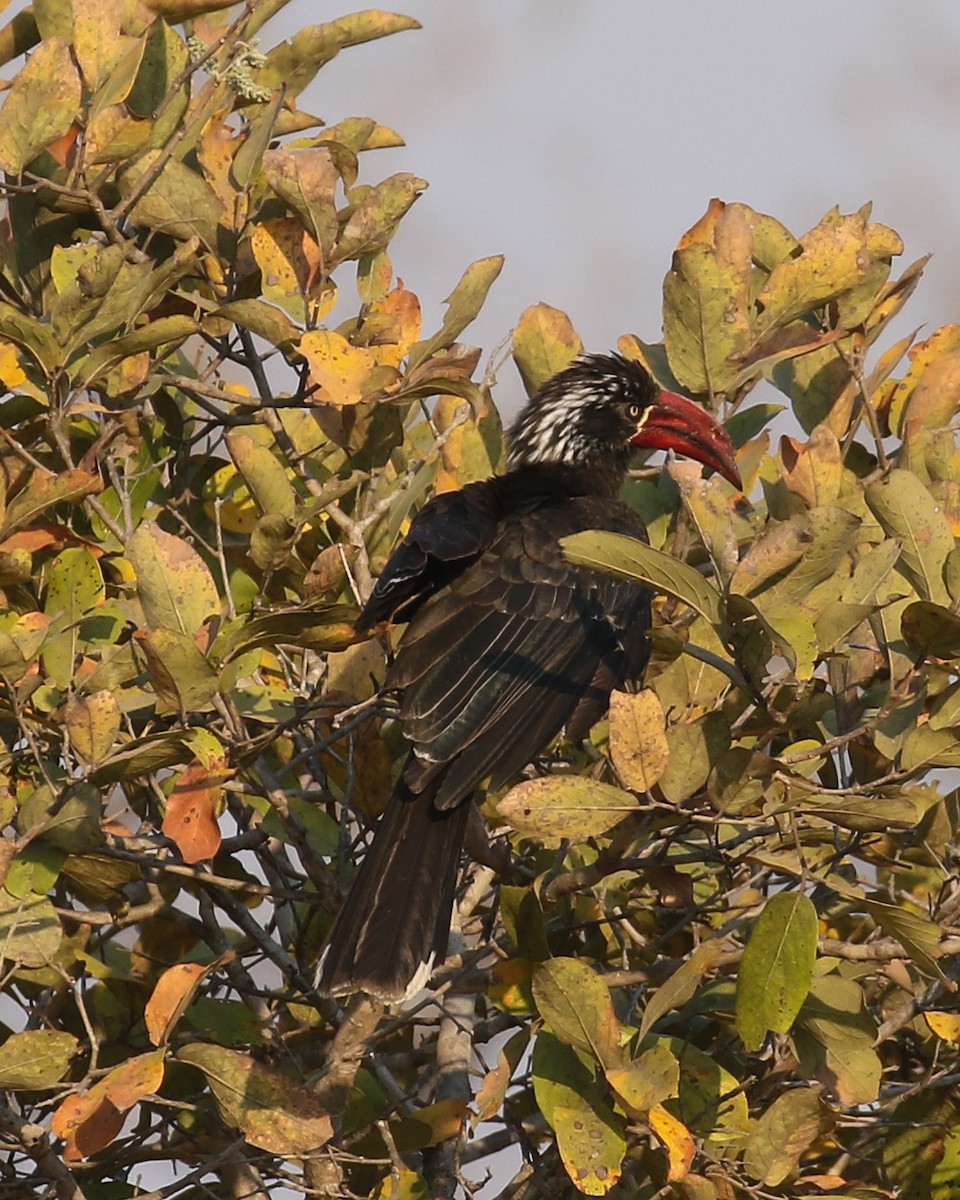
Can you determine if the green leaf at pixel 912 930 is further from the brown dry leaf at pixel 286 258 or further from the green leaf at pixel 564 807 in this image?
the brown dry leaf at pixel 286 258

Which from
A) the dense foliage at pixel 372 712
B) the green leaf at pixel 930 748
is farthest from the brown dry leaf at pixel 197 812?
the green leaf at pixel 930 748

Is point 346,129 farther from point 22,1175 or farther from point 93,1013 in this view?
point 22,1175

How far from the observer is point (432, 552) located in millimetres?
3699

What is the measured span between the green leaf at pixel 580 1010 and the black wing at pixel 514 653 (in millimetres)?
751

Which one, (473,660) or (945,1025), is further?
(473,660)

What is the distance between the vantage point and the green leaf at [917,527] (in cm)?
284

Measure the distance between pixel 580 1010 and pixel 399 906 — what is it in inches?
23.9

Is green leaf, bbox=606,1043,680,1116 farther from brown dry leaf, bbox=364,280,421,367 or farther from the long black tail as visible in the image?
brown dry leaf, bbox=364,280,421,367

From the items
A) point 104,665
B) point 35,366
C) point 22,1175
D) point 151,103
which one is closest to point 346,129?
point 151,103

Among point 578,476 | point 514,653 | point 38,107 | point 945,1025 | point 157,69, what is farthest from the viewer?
point 578,476

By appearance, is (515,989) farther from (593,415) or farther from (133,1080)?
(593,415)

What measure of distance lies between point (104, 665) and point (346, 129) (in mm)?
1442

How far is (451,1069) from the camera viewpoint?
333 centimetres

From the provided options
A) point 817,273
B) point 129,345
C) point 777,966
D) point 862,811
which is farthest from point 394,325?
point 777,966
